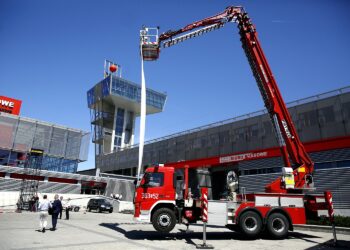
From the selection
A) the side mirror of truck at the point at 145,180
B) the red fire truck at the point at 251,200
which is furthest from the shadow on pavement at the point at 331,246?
the side mirror of truck at the point at 145,180

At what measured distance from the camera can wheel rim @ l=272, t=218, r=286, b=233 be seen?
45.3 ft

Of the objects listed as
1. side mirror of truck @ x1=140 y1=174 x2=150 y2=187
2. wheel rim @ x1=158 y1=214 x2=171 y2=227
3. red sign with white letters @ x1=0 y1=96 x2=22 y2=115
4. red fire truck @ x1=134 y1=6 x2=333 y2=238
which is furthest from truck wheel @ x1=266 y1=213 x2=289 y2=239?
red sign with white letters @ x1=0 y1=96 x2=22 y2=115

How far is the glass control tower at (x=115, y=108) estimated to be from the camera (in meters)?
75.1

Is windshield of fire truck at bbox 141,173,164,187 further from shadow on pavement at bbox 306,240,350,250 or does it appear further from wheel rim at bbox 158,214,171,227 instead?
shadow on pavement at bbox 306,240,350,250

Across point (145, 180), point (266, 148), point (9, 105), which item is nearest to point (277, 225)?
point (145, 180)

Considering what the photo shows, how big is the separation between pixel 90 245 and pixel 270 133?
92.7 feet

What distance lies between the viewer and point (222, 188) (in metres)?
15.9

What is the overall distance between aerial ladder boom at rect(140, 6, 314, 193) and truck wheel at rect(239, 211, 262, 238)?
7.74 feet

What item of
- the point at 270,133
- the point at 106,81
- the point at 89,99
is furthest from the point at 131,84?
the point at 270,133

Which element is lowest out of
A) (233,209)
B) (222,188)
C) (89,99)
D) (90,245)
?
(90,245)

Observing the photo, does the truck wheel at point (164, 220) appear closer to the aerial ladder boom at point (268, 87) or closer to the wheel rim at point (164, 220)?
the wheel rim at point (164, 220)

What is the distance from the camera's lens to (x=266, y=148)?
34594 mm

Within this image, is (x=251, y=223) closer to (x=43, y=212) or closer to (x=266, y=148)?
(x=43, y=212)

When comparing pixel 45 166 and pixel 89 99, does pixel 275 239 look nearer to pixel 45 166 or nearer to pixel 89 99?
pixel 45 166
